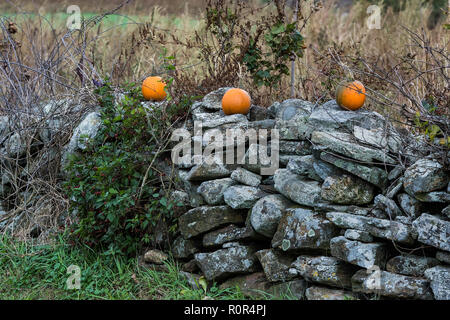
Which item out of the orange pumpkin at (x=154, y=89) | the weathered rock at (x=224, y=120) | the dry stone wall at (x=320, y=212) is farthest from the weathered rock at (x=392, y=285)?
the orange pumpkin at (x=154, y=89)

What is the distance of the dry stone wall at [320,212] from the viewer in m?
2.85

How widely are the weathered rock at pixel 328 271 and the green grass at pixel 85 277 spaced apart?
520 millimetres

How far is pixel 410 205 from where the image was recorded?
9.86 feet

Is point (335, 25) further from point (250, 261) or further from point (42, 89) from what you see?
point (250, 261)

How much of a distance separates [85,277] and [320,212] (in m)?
1.75

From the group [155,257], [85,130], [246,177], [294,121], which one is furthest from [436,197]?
[85,130]

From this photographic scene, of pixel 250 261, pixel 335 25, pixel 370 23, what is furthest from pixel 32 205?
pixel 335 25

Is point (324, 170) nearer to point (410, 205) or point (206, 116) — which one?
point (410, 205)

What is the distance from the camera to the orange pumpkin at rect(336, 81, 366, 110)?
362 cm

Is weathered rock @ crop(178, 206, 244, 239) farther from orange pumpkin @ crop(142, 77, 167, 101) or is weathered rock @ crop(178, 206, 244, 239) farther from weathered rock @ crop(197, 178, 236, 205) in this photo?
orange pumpkin @ crop(142, 77, 167, 101)

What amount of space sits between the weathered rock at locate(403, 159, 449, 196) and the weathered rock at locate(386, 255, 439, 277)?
38 cm

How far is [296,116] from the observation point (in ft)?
12.3

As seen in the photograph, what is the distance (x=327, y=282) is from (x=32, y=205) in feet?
9.52

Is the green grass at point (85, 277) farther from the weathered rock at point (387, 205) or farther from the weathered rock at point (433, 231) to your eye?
the weathered rock at point (433, 231)
